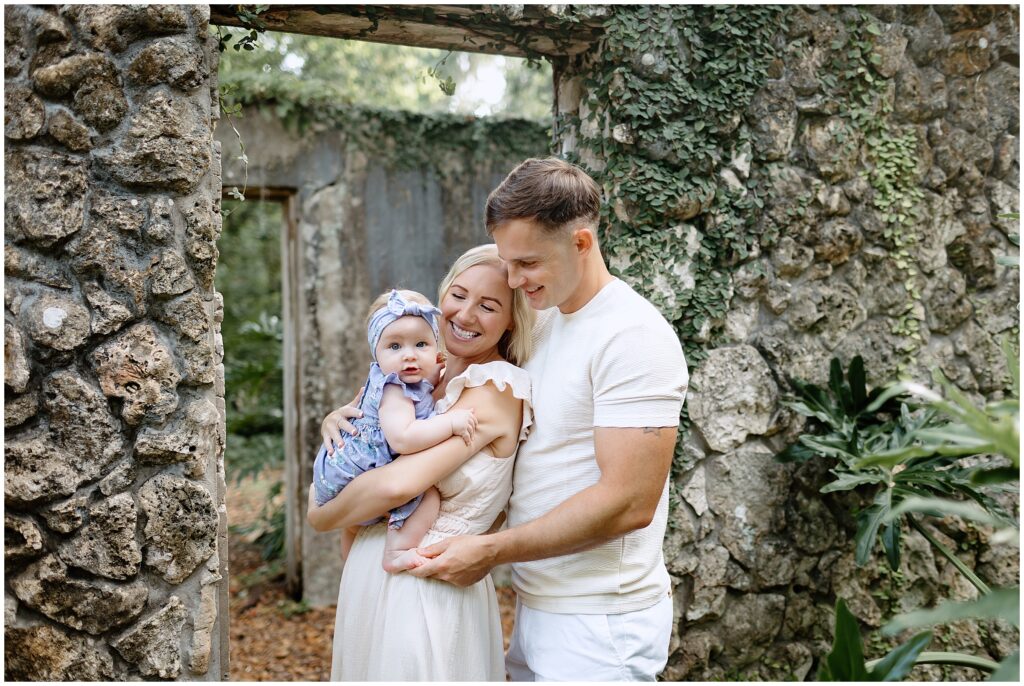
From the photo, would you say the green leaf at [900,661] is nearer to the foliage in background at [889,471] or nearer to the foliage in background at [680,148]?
the foliage in background at [889,471]

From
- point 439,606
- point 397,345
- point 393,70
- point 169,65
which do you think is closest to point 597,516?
point 439,606

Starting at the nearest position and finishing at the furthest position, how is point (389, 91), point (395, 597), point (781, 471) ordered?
point (395, 597) → point (781, 471) → point (389, 91)

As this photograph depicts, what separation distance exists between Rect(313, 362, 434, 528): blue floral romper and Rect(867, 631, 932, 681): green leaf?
108 centimetres

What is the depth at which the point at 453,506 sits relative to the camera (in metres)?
2.04

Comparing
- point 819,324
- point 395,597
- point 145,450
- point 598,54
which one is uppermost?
point 598,54

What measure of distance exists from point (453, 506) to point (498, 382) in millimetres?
348

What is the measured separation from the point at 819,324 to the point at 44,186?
2.75 m

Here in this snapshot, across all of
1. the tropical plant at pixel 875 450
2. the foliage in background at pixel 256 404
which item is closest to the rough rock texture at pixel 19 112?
the tropical plant at pixel 875 450

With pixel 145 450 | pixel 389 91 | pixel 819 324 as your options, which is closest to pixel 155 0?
pixel 145 450

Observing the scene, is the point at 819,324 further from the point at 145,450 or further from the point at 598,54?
the point at 145,450

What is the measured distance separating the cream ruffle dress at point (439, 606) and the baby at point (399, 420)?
0.06 metres

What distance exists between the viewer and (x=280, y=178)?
4727 mm

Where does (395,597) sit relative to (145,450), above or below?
below

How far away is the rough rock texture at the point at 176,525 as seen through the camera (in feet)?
7.38
